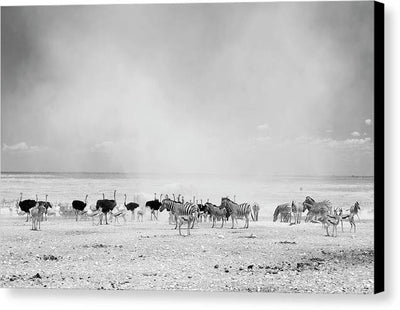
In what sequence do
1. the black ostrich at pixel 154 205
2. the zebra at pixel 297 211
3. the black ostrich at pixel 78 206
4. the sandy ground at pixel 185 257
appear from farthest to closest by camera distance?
the black ostrich at pixel 78 206, the black ostrich at pixel 154 205, the zebra at pixel 297 211, the sandy ground at pixel 185 257

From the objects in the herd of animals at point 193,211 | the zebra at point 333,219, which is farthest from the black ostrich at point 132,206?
the zebra at point 333,219

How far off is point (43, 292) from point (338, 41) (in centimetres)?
274

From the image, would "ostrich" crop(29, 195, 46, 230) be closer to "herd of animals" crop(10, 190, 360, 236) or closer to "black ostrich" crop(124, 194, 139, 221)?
"herd of animals" crop(10, 190, 360, 236)

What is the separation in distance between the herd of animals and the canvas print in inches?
0.4

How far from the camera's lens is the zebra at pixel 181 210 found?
6344 mm

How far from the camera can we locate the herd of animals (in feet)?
20.5

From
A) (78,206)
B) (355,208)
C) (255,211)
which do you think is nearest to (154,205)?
(78,206)

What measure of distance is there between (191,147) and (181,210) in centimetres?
46

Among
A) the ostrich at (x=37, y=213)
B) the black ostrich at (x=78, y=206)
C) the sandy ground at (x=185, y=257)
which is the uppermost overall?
the black ostrich at (x=78, y=206)

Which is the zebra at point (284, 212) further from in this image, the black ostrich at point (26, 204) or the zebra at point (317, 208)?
the black ostrich at point (26, 204)

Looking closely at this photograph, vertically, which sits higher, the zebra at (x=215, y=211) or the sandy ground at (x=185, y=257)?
the zebra at (x=215, y=211)

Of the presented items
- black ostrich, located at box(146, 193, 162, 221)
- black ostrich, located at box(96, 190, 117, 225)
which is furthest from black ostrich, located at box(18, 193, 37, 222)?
black ostrich, located at box(146, 193, 162, 221)

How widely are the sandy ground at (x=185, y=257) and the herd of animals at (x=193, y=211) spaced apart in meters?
0.05

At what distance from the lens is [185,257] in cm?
629
